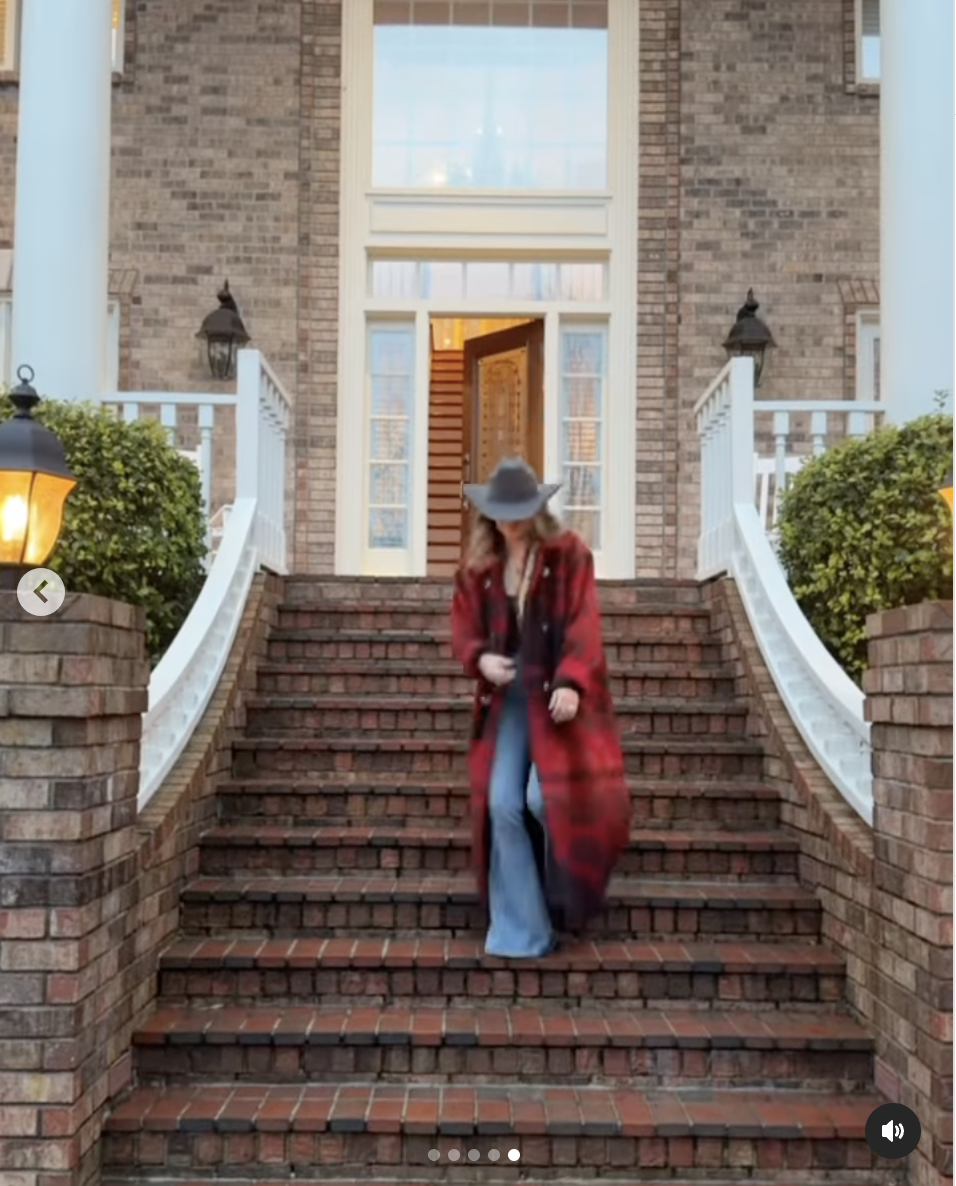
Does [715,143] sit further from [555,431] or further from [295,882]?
[295,882]

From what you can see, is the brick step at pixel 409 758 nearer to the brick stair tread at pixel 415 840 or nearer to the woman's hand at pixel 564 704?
the brick stair tread at pixel 415 840

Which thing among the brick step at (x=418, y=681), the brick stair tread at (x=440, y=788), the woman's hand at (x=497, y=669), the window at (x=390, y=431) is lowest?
the brick stair tread at (x=440, y=788)

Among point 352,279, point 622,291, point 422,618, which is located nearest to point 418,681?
point 422,618

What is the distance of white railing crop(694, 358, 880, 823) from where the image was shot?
3.80 m

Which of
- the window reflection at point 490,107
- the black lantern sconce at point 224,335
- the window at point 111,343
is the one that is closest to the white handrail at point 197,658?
the black lantern sconce at point 224,335

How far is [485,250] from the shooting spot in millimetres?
8914

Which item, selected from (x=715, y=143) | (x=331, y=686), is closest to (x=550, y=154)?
(x=715, y=143)

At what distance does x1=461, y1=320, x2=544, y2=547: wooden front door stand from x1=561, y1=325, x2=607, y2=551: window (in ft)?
0.69

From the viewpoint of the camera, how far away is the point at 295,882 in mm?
3828

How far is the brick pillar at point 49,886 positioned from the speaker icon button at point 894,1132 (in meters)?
1.96

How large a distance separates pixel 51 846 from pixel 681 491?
6.50 metres

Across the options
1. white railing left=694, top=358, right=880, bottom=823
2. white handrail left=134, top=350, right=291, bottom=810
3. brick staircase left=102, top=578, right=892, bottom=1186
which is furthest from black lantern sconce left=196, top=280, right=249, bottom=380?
brick staircase left=102, top=578, right=892, bottom=1186

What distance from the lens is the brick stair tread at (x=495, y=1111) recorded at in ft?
9.50

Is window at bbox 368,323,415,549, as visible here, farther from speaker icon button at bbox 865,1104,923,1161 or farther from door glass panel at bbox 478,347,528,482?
speaker icon button at bbox 865,1104,923,1161
